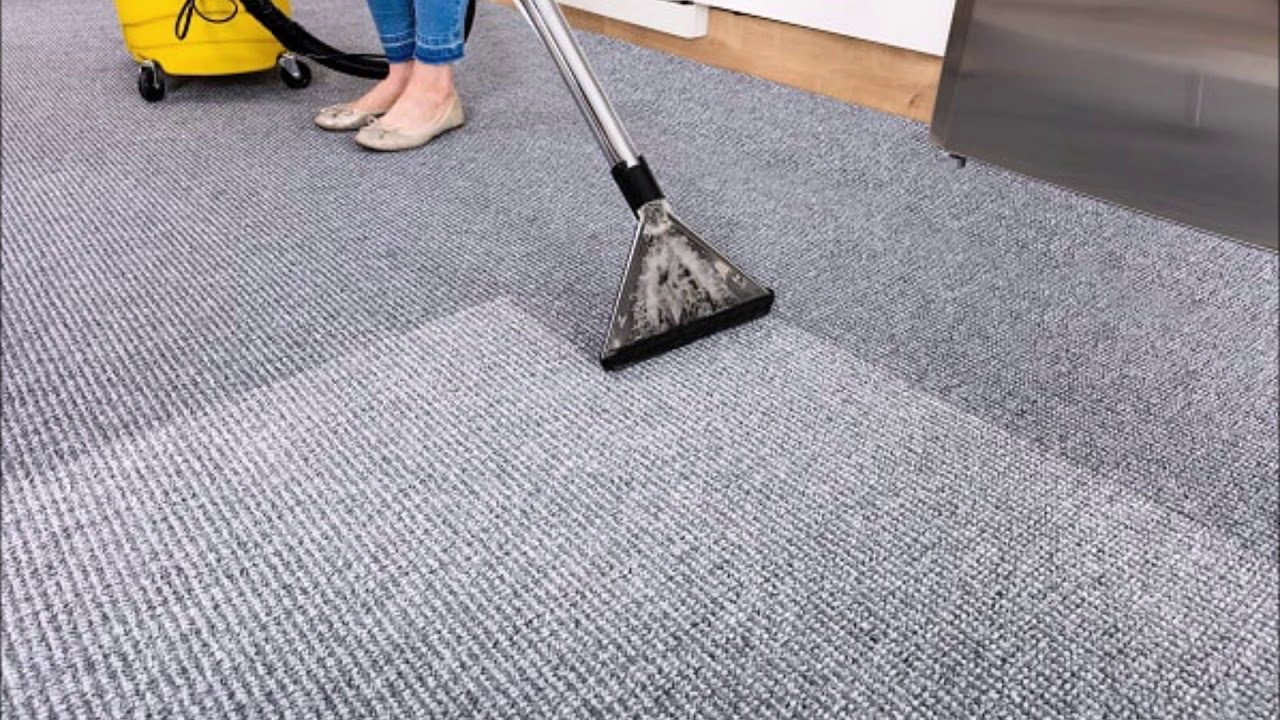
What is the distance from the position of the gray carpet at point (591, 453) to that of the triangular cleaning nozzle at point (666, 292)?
0.10 feet

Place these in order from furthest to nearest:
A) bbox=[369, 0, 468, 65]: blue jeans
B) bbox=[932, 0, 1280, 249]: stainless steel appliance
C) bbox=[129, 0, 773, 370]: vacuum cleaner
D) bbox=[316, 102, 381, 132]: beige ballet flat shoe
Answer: bbox=[316, 102, 381, 132]: beige ballet flat shoe
bbox=[369, 0, 468, 65]: blue jeans
bbox=[129, 0, 773, 370]: vacuum cleaner
bbox=[932, 0, 1280, 249]: stainless steel appliance

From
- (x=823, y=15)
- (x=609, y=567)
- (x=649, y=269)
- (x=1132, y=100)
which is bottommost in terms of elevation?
(x=609, y=567)

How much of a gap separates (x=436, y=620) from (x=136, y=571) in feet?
0.64

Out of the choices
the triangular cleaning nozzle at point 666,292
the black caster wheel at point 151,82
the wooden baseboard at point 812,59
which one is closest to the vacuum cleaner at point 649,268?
the triangular cleaning nozzle at point 666,292

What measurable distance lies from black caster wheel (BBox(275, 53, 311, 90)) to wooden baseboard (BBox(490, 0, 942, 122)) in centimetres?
58

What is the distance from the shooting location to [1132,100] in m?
0.11

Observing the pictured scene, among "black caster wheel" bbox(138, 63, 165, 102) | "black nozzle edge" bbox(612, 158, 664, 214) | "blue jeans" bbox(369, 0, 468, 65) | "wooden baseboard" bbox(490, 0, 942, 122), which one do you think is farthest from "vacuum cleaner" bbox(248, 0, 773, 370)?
"black caster wheel" bbox(138, 63, 165, 102)

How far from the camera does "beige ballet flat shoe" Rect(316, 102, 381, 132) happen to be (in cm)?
124

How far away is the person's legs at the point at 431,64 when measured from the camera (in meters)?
1.14

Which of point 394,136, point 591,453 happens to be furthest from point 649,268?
point 394,136

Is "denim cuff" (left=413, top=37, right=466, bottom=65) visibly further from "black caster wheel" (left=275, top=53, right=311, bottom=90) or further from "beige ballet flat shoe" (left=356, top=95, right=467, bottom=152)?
"black caster wheel" (left=275, top=53, right=311, bottom=90)

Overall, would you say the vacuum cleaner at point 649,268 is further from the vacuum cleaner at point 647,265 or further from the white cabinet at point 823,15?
the white cabinet at point 823,15

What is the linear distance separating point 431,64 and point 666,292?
1.99ft

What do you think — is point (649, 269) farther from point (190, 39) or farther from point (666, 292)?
point (190, 39)
